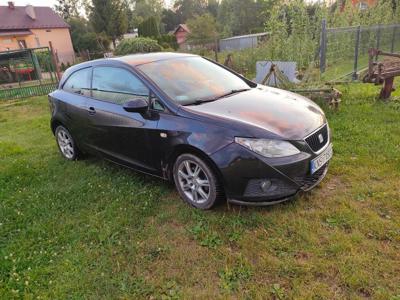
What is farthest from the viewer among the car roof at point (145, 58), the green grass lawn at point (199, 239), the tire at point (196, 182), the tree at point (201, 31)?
the tree at point (201, 31)

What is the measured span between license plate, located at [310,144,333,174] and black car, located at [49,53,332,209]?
0.05ft

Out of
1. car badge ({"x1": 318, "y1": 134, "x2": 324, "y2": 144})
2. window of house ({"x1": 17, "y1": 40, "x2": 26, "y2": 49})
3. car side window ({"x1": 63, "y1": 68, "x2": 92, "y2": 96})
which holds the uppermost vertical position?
window of house ({"x1": 17, "y1": 40, "x2": 26, "y2": 49})

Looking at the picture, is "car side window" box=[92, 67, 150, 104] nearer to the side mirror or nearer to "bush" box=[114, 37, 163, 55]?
the side mirror

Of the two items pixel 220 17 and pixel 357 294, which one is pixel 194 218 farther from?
pixel 220 17

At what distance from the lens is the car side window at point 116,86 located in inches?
150

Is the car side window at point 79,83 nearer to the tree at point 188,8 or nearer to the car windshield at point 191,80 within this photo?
the car windshield at point 191,80

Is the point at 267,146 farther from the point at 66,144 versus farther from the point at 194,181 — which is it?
the point at 66,144

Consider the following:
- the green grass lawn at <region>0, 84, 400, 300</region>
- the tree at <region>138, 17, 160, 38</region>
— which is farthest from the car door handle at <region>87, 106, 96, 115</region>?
the tree at <region>138, 17, 160, 38</region>

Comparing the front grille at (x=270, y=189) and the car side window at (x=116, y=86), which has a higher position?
the car side window at (x=116, y=86)

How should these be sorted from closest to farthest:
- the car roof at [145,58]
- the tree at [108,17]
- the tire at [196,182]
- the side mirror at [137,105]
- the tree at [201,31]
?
the tire at [196,182], the side mirror at [137,105], the car roof at [145,58], the tree at [201,31], the tree at [108,17]

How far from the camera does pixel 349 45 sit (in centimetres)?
1070

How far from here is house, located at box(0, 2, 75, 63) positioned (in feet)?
119

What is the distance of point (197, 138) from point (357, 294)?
6.00 feet

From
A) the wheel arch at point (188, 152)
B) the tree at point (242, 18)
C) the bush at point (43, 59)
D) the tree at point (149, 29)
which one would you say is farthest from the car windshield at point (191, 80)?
the tree at point (242, 18)
